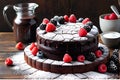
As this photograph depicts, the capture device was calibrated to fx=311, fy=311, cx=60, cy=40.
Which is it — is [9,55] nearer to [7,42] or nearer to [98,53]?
[7,42]

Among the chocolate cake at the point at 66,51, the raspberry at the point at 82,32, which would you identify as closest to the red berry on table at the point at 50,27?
the chocolate cake at the point at 66,51

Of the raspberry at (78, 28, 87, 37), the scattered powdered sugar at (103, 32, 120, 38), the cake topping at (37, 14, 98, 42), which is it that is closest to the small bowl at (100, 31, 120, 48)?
the scattered powdered sugar at (103, 32, 120, 38)

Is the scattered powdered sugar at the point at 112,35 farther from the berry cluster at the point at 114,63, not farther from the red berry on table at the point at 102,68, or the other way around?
the red berry on table at the point at 102,68

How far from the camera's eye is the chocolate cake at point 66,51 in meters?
1.26

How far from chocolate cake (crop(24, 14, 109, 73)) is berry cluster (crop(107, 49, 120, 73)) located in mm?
26

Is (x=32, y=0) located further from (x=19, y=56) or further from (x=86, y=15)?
(x=19, y=56)

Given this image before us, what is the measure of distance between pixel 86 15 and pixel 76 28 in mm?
447

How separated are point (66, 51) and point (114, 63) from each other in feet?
0.72

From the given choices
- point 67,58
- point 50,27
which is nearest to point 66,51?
point 67,58

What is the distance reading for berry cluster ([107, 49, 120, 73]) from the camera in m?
1.27

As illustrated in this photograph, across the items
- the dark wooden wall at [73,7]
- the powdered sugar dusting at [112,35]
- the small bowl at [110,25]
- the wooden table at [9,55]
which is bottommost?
the wooden table at [9,55]

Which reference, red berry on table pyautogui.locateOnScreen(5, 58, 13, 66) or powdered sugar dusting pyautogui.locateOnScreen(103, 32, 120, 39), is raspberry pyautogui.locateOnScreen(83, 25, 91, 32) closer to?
powdered sugar dusting pyautogui.locateOnScreen(103, 32, 120, 39)

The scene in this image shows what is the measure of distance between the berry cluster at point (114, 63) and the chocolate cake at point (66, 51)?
3cm

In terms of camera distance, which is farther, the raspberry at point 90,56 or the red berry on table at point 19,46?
the red berry on table at point 19,46
